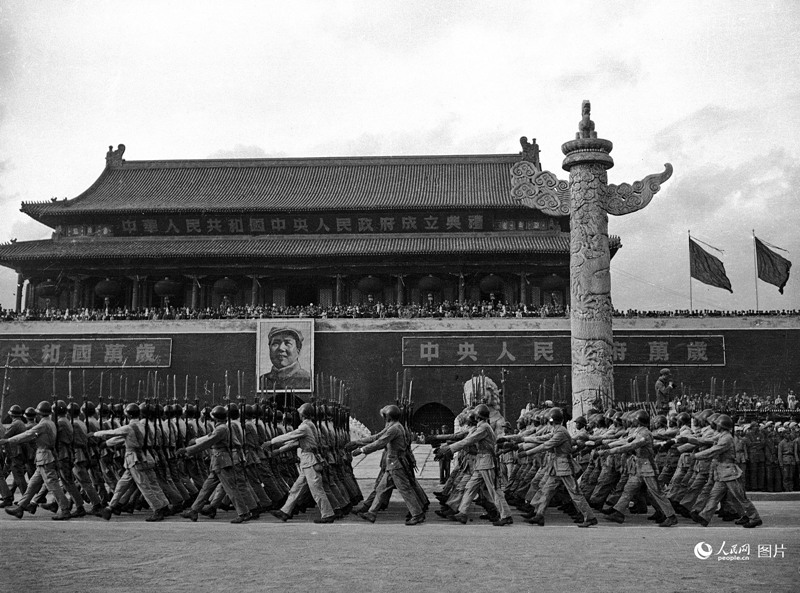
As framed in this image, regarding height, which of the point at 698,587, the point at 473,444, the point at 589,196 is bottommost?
the point at 698,587

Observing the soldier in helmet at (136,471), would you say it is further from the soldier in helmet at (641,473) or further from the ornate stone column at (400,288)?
the ornate stone column at (400,288)

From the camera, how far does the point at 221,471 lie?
10.9 m

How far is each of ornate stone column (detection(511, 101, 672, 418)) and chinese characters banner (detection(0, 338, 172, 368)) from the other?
15.2 m

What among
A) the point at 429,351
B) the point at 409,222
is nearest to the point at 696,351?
the point at 429,351

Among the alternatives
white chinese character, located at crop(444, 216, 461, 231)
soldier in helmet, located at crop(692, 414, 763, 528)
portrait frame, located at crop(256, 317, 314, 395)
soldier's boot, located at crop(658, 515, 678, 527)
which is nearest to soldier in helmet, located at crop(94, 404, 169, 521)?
soldier's boot, located at crop(658, 515, 678, 527)

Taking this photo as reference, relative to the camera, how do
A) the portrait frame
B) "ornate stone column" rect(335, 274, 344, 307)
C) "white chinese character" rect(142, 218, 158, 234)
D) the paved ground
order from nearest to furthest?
the paved ground
the portrait frame
"ornate stone column" rect(335, 274, 344, 307)
"white chinese character" rect(142, 218, 158, 234)

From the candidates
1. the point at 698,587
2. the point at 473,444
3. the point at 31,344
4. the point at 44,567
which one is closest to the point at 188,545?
the point at 44,567

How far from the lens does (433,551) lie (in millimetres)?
8711

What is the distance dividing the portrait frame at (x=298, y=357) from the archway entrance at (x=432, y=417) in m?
3.64

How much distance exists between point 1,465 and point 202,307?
67.7ft

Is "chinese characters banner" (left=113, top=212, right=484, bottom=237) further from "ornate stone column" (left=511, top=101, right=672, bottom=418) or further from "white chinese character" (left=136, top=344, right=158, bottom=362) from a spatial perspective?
"ornate stone column" (left=511, top=101, right=672, bottom=418)

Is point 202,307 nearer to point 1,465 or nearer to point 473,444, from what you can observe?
point 1,465

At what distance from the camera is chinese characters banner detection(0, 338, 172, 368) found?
29594 millimetres

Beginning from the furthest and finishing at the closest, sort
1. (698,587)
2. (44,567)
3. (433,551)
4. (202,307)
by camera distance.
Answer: (202,307) → (433,551) → (44,567) → (698,587)
